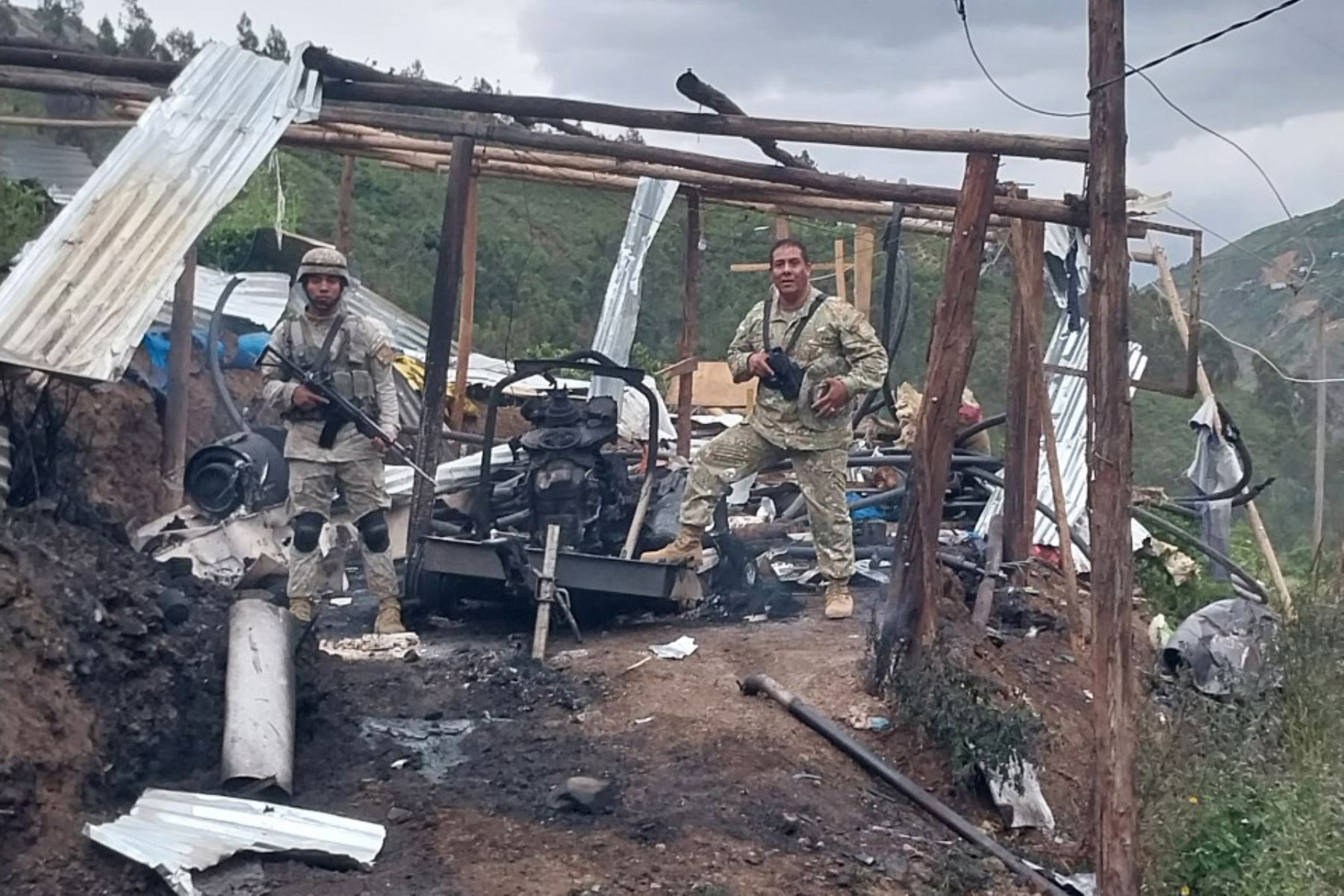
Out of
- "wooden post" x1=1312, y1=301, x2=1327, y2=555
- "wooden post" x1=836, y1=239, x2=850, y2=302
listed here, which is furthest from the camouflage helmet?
"wooden post" x1=1312, y1=301, x2=1327, y2=555

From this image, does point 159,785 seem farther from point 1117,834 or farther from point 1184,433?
point 1184,433

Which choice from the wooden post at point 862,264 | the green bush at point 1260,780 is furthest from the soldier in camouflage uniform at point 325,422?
the wooden post at point 862,264

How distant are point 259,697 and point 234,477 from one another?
14.5 feet

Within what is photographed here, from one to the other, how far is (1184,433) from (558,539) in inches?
699

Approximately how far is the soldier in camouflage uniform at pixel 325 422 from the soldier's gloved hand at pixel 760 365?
1933 mm

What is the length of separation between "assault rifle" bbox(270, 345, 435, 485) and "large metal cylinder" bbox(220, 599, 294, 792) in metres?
1.48

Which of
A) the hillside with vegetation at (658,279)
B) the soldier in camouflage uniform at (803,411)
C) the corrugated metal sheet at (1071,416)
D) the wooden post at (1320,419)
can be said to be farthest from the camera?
the hillside with vegetation at (658,279)

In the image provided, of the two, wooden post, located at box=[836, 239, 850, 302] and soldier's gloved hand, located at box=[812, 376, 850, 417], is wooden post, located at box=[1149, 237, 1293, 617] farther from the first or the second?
soldier's gloved hand, located at box=[812, 376, 850, 417]

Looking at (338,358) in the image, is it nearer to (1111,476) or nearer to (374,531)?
(374,531)

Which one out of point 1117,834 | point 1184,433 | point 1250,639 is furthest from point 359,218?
point 1117,834

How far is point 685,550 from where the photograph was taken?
8.31 meters

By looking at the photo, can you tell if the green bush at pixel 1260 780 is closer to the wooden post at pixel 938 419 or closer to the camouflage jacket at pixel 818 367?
the wooden post at pixel 938 419

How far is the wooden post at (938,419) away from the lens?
691cm

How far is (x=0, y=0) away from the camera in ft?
68.9
